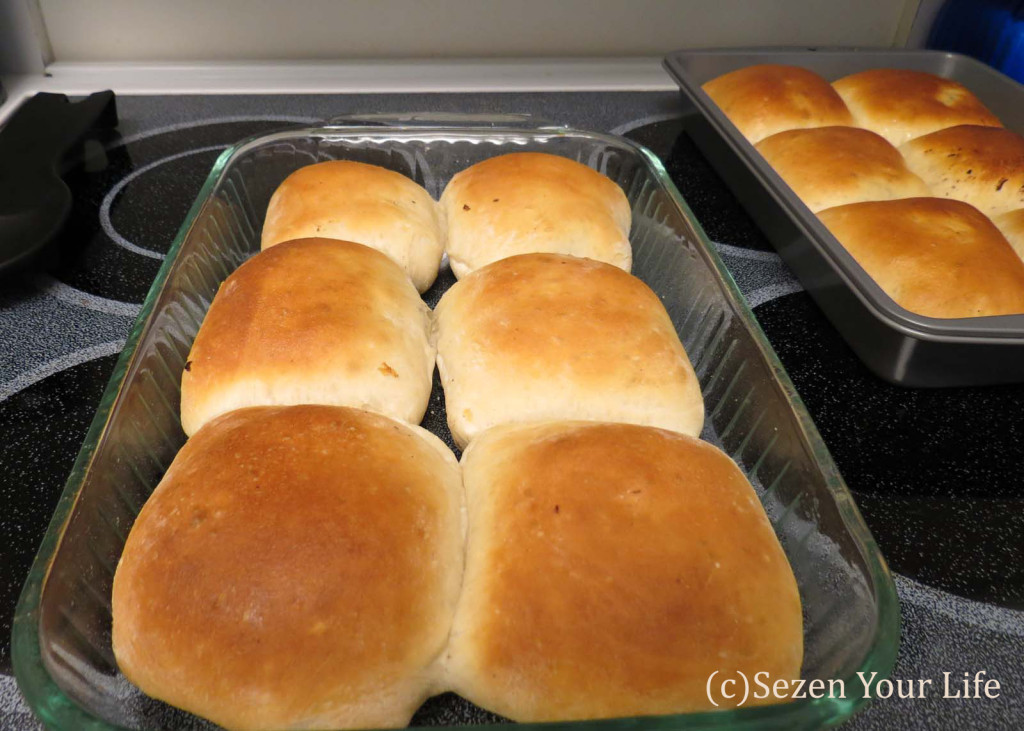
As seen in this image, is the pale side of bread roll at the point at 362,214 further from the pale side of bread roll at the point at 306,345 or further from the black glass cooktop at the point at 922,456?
the black glass cooktop at the point at 922,456

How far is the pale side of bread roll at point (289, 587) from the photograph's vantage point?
54 cm

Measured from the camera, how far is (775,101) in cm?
136

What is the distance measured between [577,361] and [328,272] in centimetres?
34

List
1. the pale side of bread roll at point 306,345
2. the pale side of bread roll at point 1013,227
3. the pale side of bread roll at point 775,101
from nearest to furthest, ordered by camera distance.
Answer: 1. the pale side of bread roll at point 306,345
2. the pale side of bread roll at point 1013,227
3. the pale side of bread roll at point 775,101

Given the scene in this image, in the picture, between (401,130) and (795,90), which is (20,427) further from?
(795,90)

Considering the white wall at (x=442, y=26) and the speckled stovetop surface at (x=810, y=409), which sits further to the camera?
the white wall at (x=442, y=26)

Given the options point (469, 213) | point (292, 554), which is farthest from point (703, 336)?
point (292, 554)

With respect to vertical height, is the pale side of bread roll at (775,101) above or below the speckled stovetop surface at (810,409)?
above

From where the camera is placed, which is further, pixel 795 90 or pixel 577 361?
pixel 795 90

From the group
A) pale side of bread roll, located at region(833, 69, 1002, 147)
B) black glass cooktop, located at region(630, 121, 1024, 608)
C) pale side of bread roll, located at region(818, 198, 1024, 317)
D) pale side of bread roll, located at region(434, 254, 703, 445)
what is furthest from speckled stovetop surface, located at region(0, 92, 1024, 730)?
pale side of bread roll, located at region(833, 69, 1002, 147)

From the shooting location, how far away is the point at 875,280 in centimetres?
98

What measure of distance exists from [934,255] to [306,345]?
0.87 meters

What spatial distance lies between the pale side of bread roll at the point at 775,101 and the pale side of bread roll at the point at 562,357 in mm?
673

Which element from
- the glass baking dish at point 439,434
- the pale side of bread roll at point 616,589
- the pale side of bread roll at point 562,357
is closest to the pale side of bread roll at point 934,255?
the glass baking dish at point 439,434
